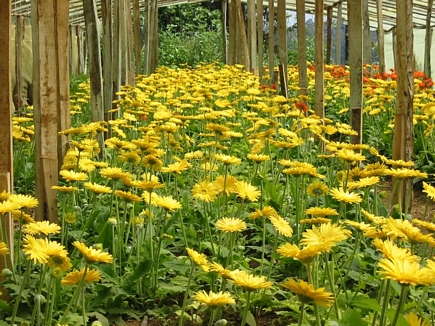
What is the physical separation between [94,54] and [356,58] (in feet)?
4.83

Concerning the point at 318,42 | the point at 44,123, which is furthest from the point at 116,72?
the point at 44,123

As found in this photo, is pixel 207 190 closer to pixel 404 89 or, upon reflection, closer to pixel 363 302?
pixel 363 302

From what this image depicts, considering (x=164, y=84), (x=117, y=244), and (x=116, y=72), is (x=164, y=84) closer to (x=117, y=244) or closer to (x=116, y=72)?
(x=116, y=72)

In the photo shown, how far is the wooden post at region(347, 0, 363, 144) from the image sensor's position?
12.3 ft

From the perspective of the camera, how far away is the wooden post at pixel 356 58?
375cm

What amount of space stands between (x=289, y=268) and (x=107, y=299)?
0.76 metres

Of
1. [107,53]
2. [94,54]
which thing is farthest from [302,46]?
[94,54]

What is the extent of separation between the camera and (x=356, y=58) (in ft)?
12.5

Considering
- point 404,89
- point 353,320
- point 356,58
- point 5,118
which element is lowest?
point 353,320

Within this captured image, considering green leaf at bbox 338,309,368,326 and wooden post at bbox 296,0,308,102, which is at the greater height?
wooden post at bbox 296,0,308,102

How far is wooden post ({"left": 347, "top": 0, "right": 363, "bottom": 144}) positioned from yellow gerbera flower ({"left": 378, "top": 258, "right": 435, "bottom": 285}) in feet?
8.28

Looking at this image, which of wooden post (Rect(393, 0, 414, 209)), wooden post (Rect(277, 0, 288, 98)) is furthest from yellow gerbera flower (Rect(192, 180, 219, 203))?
wooden post (Rect(277, 0, 288, 98))

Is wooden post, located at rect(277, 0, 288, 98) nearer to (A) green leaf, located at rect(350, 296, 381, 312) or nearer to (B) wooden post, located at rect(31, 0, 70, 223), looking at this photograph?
(B) wooden post, located at rect(31, 0, 70, 223)

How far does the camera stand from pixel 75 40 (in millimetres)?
19781
